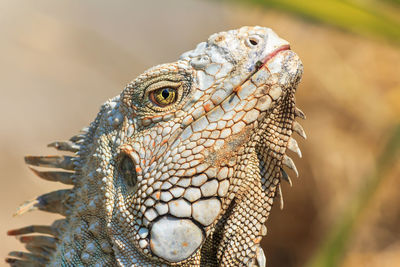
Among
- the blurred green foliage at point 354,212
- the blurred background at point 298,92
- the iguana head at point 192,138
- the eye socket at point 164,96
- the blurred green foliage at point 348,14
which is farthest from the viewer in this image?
the blurred background at point 298,92

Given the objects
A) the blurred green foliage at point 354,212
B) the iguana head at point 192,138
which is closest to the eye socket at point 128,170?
the iguana head at point 192,138

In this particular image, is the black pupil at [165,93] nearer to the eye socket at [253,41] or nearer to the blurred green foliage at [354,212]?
the eye socket at [253,41]

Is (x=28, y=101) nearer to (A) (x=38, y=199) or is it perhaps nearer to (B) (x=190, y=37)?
(B) (x=190, y=37)

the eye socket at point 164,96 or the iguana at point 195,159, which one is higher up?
the eye socket at point 164,96

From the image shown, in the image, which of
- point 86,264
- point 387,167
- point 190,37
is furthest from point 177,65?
point 190,37

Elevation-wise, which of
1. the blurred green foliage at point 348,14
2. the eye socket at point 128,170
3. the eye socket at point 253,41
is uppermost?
the blurred green foliage at point 348,14

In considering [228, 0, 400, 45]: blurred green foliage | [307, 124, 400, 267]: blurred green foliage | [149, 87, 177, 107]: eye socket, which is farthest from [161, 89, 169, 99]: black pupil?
[307, 124, 400, 267]: blurred green foliage

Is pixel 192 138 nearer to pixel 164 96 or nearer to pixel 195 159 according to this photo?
pixel 195 159
